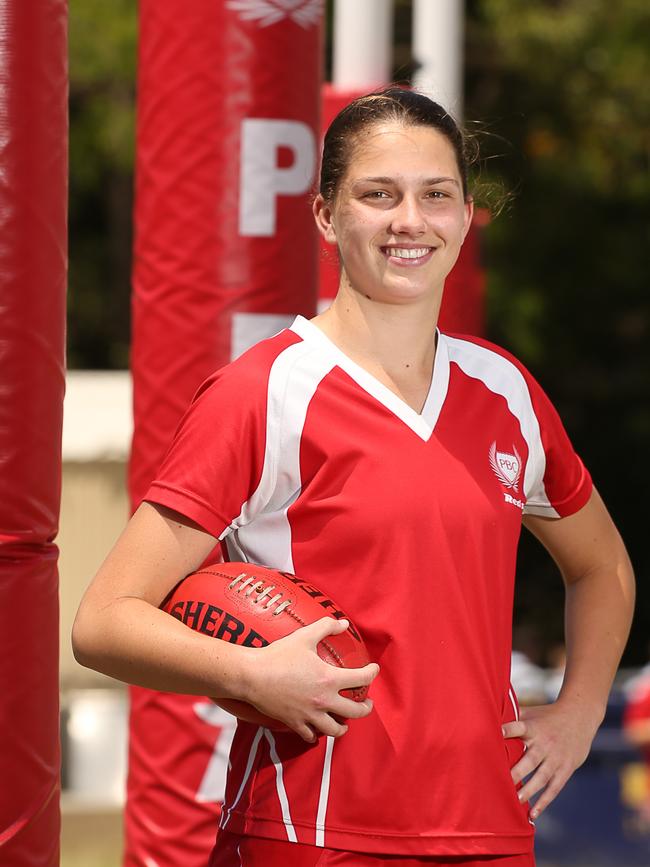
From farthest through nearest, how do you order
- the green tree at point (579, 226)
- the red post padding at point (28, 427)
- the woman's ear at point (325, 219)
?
1. the green tree at point (579, 226)
2. the red post padding at point (28, 427)
3. the woman's ear at point (325, 219)

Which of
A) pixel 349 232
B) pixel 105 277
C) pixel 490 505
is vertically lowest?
pixel 105 277

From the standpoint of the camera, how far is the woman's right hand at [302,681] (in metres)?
2.23

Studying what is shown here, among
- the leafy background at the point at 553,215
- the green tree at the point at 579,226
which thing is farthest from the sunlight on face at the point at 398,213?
the green tree at the point at 579,226

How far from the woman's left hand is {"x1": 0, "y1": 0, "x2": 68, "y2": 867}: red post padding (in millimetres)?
947

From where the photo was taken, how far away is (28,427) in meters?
2.94

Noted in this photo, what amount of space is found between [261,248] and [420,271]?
79.7 inches

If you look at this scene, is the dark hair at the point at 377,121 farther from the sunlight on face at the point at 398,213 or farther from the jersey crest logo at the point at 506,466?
the jersey crest logo at the point at 506,466

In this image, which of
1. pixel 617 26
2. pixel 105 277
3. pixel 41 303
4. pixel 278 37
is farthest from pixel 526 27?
pixel 41 303

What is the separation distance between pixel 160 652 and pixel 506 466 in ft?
2.20

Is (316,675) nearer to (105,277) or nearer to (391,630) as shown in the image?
(391,630)

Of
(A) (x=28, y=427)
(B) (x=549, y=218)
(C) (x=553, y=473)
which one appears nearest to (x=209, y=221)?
(A) (x=28, y=427)

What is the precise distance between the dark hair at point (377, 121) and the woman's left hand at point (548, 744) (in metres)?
0.92

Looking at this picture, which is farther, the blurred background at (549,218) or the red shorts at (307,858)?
Answer: the blurred background at (549,218)

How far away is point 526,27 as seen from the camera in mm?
15656
